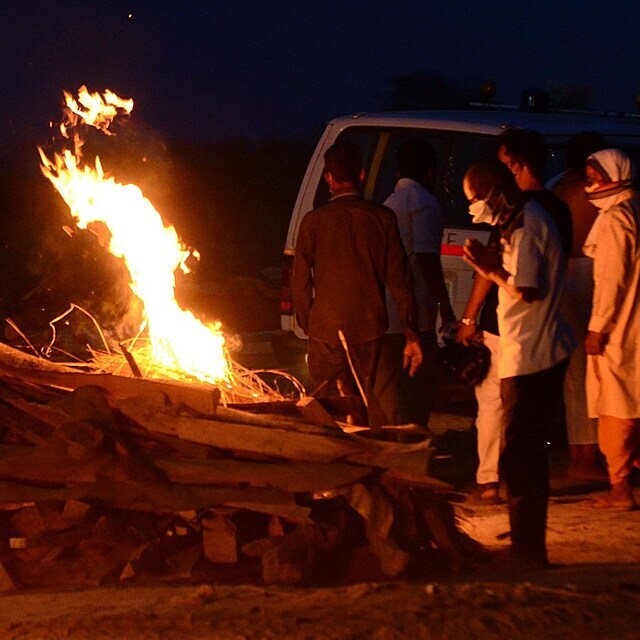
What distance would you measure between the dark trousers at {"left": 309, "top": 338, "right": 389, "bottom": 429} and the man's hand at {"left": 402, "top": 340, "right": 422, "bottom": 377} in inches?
6.4

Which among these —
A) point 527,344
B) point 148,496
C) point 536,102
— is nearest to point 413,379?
point 527,344

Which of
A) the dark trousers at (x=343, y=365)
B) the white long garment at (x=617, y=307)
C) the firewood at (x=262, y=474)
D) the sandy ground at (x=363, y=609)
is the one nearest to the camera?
the sandy ground at (x=363, y=609)

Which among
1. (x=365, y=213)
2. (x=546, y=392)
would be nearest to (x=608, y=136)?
(x=365, y=213)

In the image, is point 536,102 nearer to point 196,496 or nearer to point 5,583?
point 196,496

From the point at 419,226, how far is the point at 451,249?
111cm

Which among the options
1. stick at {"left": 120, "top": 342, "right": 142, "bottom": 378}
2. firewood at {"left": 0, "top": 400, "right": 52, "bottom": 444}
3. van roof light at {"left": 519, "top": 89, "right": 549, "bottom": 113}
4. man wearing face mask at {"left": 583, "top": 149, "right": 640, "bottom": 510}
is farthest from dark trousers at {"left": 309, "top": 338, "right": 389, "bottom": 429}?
van roof light at {"left": 519, "top": 89, "right": 549, "bottom": 113}

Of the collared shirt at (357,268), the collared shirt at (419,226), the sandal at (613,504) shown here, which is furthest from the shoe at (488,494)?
the collared shirt at (357,268)

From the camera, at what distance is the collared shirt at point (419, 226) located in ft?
23.7

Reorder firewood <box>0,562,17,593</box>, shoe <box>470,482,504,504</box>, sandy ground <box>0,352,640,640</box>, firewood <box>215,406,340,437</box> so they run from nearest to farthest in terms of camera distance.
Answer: sandy ground <box>0,352,640,640</box>
firewood <box>0,562,17,593</box>
firewood <box>215,406,340,437</box>
shoe <box>470,482,504,504</box>

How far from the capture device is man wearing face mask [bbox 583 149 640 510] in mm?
6855

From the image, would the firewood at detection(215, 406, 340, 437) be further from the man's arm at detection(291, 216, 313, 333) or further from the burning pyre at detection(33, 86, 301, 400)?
the man's arm at detection(291, 216, 313, 333)

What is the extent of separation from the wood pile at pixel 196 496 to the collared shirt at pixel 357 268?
1091 mm

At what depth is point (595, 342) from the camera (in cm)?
693

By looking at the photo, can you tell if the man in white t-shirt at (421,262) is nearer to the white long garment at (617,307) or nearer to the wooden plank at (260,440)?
the white long garment at (617,307)
